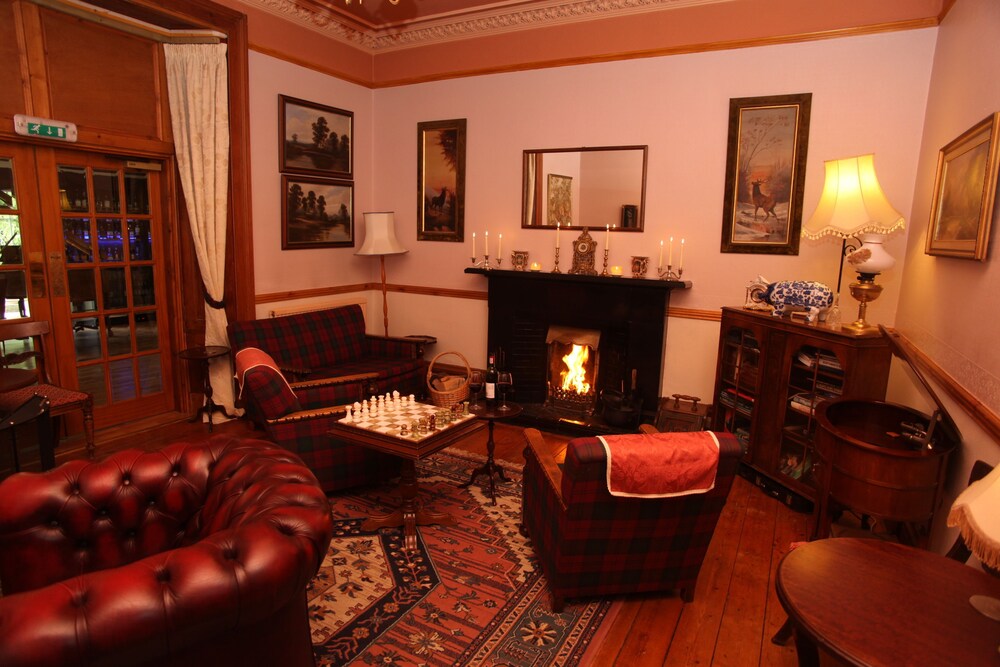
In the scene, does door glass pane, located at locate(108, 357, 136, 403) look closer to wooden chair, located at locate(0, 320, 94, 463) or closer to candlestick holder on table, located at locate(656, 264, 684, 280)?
wooden chair, located at locate(0, 320, 94, 463)

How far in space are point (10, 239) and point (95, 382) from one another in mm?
1242

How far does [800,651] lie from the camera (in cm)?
193

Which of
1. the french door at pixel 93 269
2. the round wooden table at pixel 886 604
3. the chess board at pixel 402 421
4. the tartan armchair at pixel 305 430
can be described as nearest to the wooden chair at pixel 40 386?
the french door at pixel 93 269

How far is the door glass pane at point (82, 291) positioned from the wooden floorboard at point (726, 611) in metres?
Result: 4.46

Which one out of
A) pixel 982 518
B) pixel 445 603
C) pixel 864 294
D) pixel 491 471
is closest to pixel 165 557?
pixel 445 603

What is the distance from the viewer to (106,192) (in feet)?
14.9

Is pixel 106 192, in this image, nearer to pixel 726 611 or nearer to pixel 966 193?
pixel 726 611

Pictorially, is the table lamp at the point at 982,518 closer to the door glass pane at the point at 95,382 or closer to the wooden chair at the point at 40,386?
the wooden chair at the point at 40,386

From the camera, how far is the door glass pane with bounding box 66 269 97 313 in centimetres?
→ 438

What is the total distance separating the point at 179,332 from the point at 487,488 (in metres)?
3.18

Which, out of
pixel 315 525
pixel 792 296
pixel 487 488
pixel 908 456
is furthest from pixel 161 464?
pixel 792 296

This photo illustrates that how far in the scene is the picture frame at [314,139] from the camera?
5.31 m

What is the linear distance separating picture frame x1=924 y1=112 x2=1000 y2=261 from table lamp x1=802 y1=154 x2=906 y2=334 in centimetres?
22

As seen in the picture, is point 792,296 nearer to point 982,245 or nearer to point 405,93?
point 982,245
